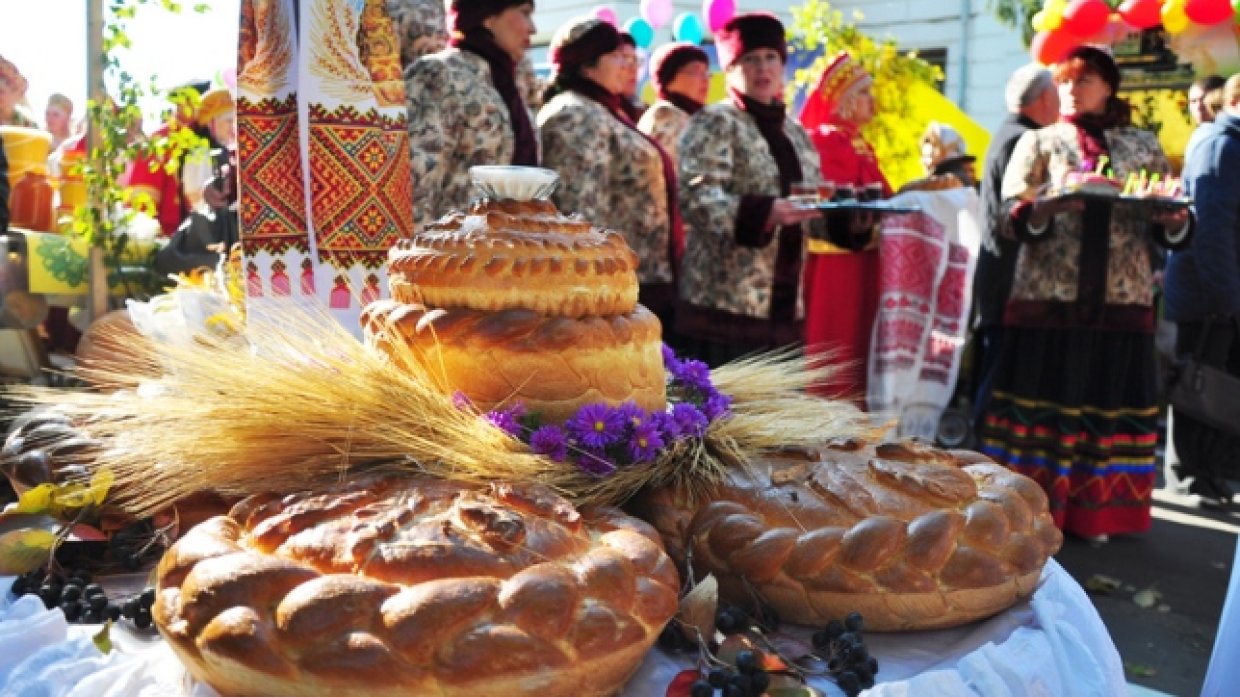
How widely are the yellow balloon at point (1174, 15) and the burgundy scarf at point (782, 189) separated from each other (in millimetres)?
2163

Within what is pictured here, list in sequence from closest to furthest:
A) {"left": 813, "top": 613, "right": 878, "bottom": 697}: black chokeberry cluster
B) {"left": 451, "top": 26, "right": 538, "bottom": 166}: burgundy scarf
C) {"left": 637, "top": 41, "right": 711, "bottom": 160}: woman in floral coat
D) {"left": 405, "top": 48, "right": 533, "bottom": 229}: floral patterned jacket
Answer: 1. {"left": 813, "top": 613, "right": 878, "bottom": 697}: black chokeberry cluster
2. {"left": 405, "top": 48, "right": 533, "bottom": 229}: floral patterned jacket
3. {"left": 451, "top": 26, "right": 538, "bottom": 166}: burgundy scarf
4. {"left": 637, "top": 41, "right": 711, "bottom": 160}: woman in floral coat

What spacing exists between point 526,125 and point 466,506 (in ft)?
8.02

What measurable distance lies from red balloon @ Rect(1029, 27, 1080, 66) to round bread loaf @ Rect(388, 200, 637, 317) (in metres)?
3.89

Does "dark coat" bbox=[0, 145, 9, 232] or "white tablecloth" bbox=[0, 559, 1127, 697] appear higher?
"dark coat" bbox=[0, 145, 9, 232]

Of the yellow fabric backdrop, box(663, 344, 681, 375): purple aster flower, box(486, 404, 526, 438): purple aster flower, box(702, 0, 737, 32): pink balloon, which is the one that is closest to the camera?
box(486, 404, 526, 438): purple aster flower

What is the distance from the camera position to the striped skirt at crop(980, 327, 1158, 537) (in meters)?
4.48

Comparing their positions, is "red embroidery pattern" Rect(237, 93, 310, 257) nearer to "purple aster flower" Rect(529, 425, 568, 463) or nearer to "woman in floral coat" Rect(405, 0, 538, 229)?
"woman in floral coat" Rect(405, 0, 538, 229)

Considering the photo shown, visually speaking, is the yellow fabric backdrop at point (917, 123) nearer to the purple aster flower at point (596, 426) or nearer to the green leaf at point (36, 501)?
the purple aster flower at point (596, 426)

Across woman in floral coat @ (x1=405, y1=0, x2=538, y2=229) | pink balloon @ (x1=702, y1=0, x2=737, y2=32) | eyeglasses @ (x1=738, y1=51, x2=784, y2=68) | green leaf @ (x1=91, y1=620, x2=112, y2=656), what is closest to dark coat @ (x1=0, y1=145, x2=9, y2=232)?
woman in floral coat @ (x1=405, y1=0, x2=538, y2=229)

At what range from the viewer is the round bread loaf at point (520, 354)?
4.18 feet

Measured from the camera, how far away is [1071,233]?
434 cm

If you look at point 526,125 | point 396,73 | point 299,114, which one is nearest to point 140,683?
point 299,114

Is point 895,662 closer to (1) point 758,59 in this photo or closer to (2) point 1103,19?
(1) point 758,59

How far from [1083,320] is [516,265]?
368 centimetres
